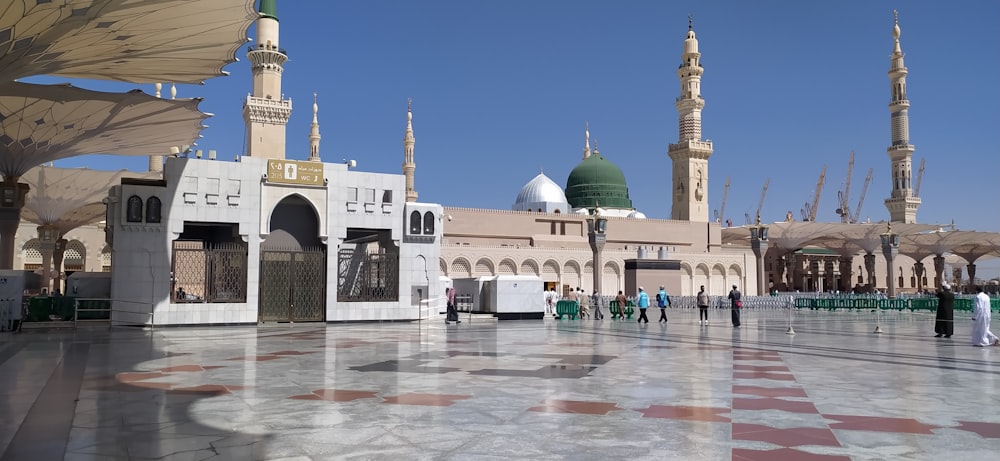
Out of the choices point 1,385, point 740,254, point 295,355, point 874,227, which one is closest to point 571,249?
point 740,254

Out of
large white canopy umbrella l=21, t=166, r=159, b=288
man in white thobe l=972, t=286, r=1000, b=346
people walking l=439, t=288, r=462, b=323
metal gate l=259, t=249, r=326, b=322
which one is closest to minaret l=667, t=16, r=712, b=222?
large white canopy umbrella l=21, t=166, r=159, b=288

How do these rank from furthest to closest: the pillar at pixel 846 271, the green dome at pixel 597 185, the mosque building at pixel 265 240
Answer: the green dome at pixel 597 185, the pillar at pixel 846 271, the mosque building at pixel 265 240

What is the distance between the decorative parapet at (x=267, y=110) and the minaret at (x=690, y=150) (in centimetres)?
2968

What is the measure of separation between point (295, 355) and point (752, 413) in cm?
724

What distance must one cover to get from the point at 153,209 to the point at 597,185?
54.3m

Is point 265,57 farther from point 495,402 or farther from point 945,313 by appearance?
point 495,402

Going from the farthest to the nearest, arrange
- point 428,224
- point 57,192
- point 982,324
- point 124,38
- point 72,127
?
1. point 57,192
2. point 428,224
3. point 72,127
4. point 982,324
5. point 124,38

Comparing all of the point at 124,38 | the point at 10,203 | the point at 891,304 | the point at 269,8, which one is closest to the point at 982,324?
the point at 124,38

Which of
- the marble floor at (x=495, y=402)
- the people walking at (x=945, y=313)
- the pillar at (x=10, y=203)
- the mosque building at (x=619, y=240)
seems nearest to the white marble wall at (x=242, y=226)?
the pillar at (x=10, y=203)

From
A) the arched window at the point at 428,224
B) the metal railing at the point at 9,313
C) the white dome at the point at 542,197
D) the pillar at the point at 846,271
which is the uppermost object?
the white dome at the point at 542,197

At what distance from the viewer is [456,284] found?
26578 millimetres

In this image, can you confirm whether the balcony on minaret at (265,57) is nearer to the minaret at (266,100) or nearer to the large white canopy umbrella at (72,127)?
the minaret at (266,100)

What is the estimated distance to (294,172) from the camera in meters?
20.1

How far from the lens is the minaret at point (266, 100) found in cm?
4284
